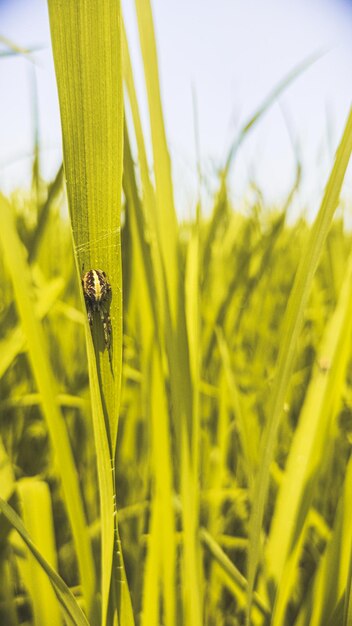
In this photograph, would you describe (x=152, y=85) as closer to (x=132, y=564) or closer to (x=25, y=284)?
(x=25, y=284)

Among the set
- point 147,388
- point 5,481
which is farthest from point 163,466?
point 5,481

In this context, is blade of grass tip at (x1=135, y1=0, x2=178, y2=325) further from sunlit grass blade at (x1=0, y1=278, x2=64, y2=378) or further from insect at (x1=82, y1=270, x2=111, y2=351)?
sunlit grass blade at (x1=0, y1=278, x2=64, y2=378)

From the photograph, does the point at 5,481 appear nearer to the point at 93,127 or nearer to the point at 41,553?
the point at 41,553

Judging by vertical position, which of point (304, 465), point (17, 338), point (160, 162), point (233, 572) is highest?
point (160, 162)

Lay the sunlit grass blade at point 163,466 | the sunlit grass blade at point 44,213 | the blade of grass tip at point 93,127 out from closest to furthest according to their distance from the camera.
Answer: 1. the blade of grass tip at point 93,127
2. the sunlit grass blade at point 163,466
3. the sunlit grass blade at point 44,213

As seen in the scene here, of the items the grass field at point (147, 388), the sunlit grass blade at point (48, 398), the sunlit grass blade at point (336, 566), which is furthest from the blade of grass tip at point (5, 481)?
the sunlit grass blade at point (336, 566)

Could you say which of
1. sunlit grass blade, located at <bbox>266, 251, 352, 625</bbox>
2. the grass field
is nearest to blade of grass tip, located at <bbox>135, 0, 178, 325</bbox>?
the grass field

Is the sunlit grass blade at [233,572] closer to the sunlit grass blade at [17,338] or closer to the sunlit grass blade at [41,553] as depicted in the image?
the sunlit grass blade at [41,553]
